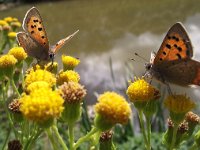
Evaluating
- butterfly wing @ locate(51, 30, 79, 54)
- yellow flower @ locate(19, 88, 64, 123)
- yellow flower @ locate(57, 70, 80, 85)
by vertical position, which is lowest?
yellow flower @ locate(19, 88, 64, 123)

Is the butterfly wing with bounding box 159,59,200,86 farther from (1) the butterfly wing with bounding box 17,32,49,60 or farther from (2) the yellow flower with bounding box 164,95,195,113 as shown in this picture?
(1) the butterfly wing with bounding box 17,32,49,60

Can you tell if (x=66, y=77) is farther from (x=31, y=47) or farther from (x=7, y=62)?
(x=31, y=47)

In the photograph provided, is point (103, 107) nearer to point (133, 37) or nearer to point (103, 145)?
point (103, 145)

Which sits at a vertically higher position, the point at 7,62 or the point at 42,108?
the point at 7,62

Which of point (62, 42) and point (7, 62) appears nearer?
point (7, 62)

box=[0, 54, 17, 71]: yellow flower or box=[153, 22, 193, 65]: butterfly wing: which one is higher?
box=[0, 54, 17, 71]: yellow flower

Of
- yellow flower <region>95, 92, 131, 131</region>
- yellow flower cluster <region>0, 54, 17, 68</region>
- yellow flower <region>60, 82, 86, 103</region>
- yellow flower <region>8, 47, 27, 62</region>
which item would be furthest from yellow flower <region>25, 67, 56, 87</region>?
yellow flower <region>8, 47, 27, 62</region>

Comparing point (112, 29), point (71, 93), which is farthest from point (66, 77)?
point (112, 29)
